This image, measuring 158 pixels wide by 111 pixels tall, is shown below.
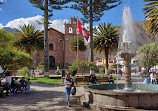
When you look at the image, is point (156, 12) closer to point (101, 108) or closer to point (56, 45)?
point (101, 108)

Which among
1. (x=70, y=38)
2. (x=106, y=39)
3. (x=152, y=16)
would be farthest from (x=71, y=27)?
(x=152, y=16)

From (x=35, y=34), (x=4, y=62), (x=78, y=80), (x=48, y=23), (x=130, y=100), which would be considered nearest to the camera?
(x=130, y=100)

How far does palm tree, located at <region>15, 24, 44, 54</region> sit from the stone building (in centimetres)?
1415

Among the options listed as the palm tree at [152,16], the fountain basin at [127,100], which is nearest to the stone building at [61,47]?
the palm tree at [152,16]

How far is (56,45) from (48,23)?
21.7 m

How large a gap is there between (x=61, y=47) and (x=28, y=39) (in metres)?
16.7

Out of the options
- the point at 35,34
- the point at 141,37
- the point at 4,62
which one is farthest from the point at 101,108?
the point at 141,37

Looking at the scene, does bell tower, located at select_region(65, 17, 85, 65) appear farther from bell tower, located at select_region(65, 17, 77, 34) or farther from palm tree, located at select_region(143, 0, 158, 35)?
palm tree, located at select_region(143, 0, 158, 35)

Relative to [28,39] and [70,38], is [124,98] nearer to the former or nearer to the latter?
[28,39]

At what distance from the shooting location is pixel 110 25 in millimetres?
29469

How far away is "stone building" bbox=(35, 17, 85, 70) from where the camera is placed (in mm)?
43125

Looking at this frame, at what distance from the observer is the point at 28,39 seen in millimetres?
27703

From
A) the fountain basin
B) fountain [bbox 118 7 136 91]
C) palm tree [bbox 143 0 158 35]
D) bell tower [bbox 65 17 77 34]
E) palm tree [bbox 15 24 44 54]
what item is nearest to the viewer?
the fountain basin

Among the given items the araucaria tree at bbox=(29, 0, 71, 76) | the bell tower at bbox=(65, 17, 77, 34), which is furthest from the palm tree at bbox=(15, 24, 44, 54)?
the bell tower at bbox=(65, 17, 77, 34)
